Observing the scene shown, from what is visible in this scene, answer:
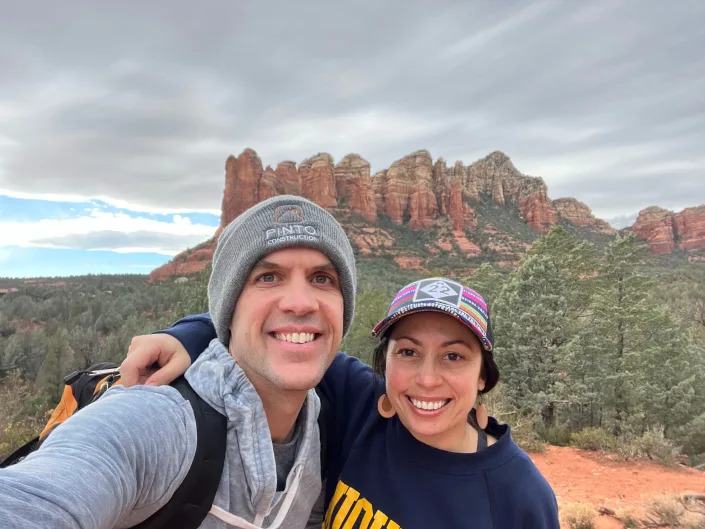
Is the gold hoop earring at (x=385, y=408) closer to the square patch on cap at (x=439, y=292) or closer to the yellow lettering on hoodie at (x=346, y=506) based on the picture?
the yellow lettering on hoodie at (x=346, y=506)

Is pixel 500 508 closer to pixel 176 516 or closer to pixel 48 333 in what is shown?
pixel 176 516

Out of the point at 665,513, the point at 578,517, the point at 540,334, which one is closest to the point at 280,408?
the point at 578,517

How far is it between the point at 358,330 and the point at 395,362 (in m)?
17.2

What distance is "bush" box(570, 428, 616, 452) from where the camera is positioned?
11202 millimetres

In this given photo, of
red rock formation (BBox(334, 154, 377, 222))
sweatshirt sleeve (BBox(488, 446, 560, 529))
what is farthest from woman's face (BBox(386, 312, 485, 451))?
red rock formation (BBox(334, 154, 377, 222))

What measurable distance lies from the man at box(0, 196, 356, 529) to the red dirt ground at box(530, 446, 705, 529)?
7135 millimetres

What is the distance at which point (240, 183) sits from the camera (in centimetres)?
8806

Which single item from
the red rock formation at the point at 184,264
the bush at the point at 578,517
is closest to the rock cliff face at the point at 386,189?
the red rock formation at the point at 184,264

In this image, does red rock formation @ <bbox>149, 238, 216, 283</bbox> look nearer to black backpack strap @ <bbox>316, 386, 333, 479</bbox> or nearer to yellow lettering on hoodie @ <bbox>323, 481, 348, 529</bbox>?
black backpack strap @ <bbox>316, 386, 333, 479</bbox>

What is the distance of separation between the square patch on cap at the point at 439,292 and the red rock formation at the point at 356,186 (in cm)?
8730

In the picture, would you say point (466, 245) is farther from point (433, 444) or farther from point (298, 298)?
point (298, 298)

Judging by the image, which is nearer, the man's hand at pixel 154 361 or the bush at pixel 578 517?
the man's hand at pixel 154 361

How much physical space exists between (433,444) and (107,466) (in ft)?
4.04

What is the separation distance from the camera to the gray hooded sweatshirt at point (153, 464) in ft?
2.93
